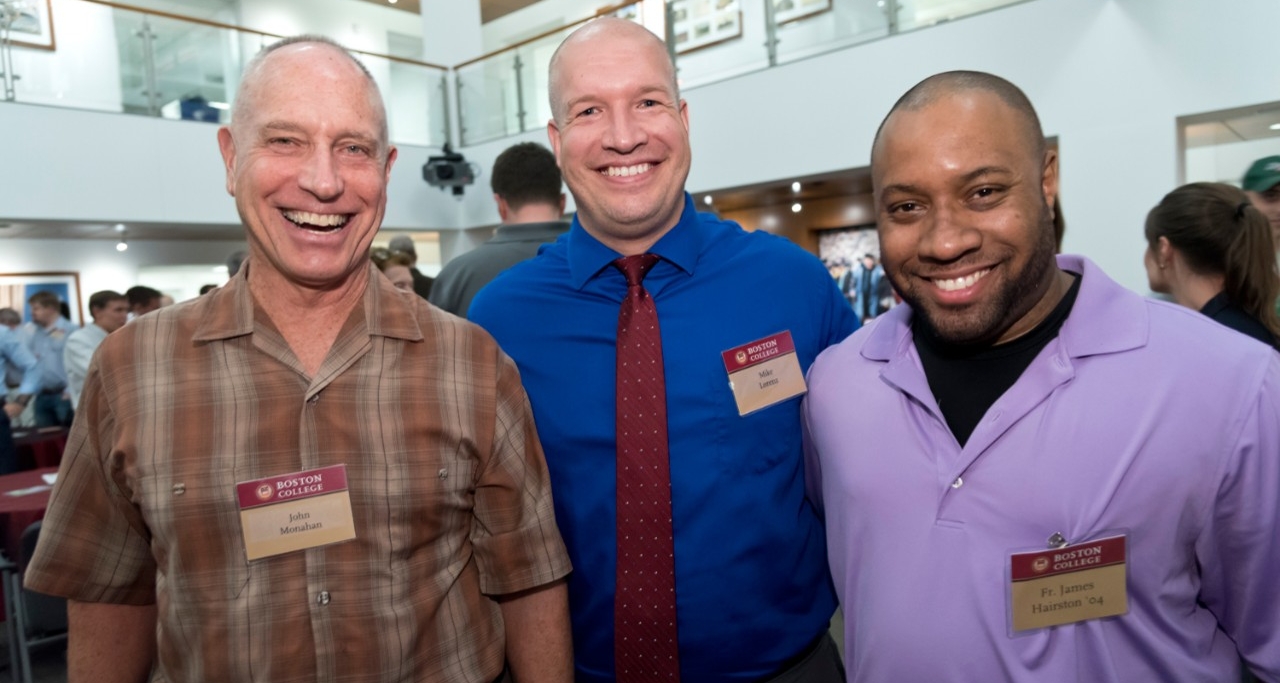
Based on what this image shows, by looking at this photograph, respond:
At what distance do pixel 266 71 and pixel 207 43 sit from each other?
899 centimetres

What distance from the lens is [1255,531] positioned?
1.10 metres

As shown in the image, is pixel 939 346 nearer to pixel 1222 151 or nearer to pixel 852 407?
pixel 852 407

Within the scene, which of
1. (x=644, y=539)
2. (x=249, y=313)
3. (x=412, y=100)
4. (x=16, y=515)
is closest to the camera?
(x=249, y=313)

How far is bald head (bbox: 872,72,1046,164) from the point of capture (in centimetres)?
120

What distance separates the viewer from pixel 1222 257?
241cm

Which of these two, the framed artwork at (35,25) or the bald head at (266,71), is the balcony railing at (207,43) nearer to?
the framed artwork at (35,25)

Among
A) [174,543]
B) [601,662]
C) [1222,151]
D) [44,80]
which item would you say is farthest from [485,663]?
[44,80]

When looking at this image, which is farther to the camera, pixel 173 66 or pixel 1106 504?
pixel 173 66

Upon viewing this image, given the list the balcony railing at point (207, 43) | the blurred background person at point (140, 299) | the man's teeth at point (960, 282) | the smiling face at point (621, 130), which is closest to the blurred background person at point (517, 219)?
the smiling face at point (621, 130)

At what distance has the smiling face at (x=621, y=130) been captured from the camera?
1.60 m

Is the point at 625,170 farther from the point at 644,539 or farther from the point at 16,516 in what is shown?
the point at 16,516

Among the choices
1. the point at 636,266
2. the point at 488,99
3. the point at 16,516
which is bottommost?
the point at 16,516

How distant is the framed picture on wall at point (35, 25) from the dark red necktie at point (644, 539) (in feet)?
28.5

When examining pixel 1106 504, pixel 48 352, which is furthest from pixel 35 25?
pixel 1106 504
